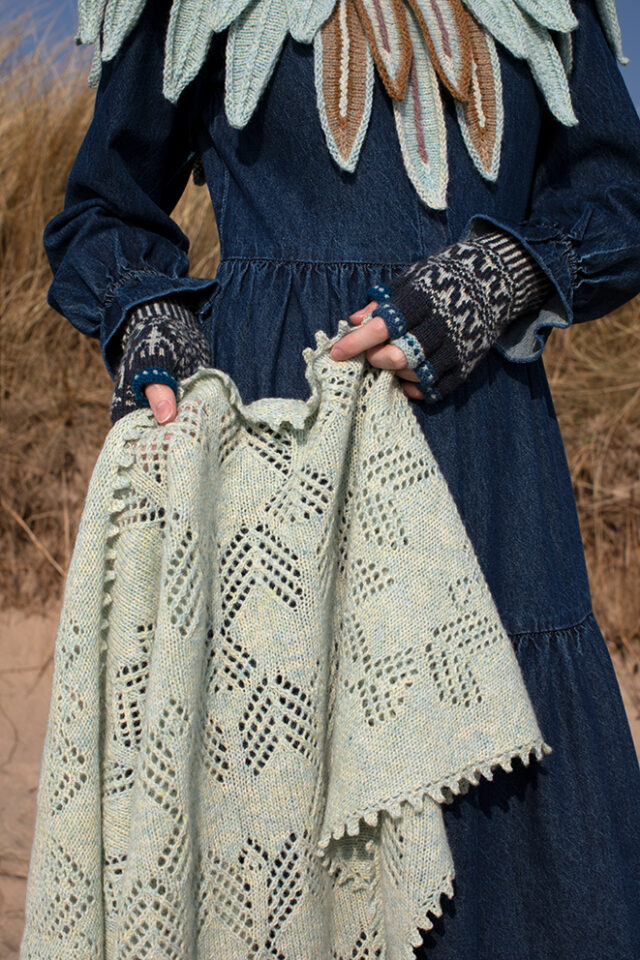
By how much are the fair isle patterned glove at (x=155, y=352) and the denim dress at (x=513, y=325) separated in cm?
3

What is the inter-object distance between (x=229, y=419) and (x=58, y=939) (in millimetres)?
522

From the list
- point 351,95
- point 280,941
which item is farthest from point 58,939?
point 351,95

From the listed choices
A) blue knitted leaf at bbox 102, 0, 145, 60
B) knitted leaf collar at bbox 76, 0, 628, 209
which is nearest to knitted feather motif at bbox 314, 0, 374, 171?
knitted leaf collar at bbox 76, 0, 628, 209

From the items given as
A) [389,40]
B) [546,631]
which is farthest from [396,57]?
[546,631]

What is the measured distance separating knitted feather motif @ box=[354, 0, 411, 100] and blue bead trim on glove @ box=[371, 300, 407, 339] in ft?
0.83

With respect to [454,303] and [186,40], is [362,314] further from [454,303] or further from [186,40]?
[186,40]

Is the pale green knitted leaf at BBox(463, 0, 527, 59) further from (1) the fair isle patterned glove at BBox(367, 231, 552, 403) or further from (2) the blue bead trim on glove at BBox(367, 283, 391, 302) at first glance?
(2) the blue bead trim on glove at BBox(367, 283, 391, 302)

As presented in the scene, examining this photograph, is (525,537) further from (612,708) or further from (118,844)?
(118,844)

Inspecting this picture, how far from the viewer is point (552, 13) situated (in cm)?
92

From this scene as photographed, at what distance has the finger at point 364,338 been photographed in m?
0.80

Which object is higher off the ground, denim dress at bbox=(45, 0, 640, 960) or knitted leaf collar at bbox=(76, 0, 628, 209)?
knitted leaf collar at bbox=(76, 0, 628, 209)

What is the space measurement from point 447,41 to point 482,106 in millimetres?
78

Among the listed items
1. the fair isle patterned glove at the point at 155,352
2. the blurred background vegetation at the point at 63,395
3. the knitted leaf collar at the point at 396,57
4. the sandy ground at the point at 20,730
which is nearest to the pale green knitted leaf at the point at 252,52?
the knitted leaf collar at the point at 396,57

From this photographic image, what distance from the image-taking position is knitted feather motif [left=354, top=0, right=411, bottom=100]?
879mm
